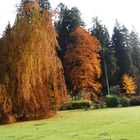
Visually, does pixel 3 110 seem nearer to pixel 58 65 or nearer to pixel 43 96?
pixel 43 96

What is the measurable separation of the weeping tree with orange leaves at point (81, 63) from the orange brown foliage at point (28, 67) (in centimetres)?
2078

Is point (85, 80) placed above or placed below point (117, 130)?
above

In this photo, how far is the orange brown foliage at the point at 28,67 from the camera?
2472cm

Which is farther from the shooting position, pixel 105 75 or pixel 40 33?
pixel 105 75

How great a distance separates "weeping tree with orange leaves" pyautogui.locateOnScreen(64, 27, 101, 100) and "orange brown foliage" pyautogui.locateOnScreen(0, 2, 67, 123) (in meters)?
20.8

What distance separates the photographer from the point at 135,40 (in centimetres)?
6931

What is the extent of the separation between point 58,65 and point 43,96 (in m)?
2.38

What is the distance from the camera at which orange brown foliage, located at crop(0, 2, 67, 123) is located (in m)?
24.7

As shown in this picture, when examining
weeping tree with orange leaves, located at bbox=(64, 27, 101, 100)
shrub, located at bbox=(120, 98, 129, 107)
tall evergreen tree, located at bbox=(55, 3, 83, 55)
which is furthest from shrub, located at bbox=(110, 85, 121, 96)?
shrub, located at bbox=(120, 98, 129, 107)

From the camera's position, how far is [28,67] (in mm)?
24797

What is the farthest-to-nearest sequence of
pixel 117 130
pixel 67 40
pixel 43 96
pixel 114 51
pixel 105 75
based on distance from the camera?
pixel 114 51, pixel 105 75, pixel 67 40, pixel 43 96, pixel 117 130

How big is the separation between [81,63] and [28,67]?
23228 millimetres

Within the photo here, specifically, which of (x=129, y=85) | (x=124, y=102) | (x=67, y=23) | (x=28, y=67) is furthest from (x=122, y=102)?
(x=67, y=23)

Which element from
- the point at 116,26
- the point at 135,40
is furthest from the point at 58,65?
the point at 135,40
